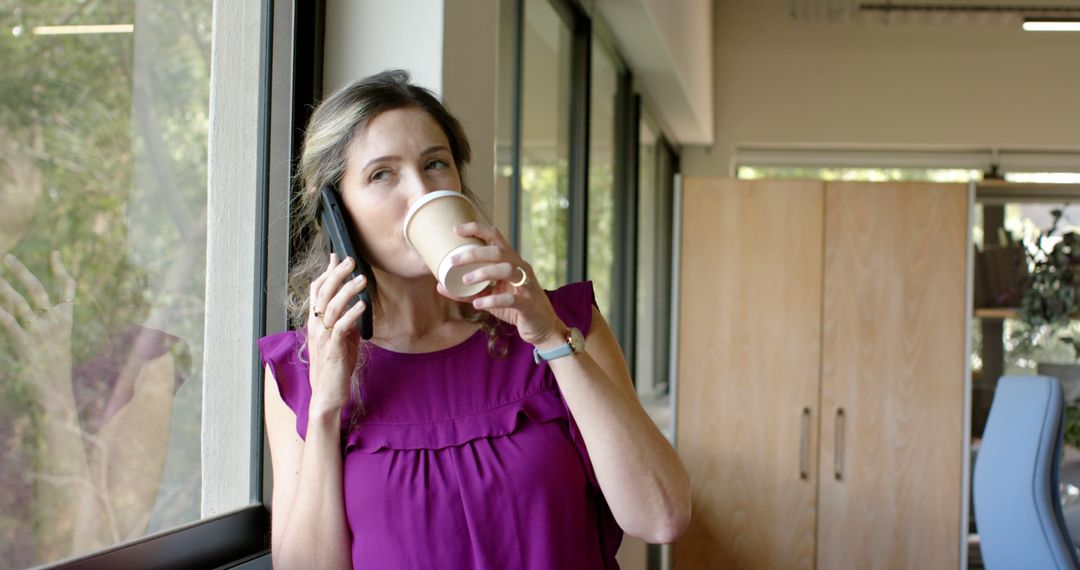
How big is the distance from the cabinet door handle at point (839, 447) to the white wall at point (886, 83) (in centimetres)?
393

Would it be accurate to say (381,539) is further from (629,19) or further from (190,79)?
(629,19)

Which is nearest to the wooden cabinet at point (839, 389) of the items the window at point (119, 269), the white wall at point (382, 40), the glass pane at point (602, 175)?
the glass pane at point (602, 175)

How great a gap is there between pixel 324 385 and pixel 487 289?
0.27 metres

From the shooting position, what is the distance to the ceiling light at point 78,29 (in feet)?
3.41

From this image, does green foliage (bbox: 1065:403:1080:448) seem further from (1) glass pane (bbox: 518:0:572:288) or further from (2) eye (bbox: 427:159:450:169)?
(2) eye (bbox: 427:159:450:169)

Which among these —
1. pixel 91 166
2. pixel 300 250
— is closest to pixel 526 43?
pixel 300 250

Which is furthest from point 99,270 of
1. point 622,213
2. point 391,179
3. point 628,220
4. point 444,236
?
point 628,220

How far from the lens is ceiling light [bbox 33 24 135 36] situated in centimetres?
104

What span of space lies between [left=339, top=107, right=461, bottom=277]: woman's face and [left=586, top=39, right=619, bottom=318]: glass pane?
2.70 meters

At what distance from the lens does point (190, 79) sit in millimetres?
1351

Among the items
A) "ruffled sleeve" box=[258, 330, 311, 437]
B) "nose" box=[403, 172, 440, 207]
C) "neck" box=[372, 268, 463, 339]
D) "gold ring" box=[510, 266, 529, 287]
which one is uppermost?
"nose" box=[403, 172, 440, 207]

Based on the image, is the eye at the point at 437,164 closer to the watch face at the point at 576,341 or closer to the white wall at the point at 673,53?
the watch face at the point at 576,341

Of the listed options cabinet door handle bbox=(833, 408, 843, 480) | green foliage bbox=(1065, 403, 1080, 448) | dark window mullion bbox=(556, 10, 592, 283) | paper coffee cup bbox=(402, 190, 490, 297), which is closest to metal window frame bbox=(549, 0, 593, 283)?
dark window mullion bbox=(556, 10, 592, 283)

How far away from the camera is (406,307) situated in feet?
4.10
